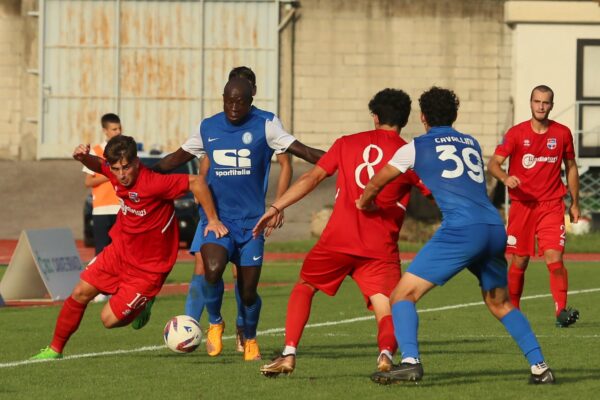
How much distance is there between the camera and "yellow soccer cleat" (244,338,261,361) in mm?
11711

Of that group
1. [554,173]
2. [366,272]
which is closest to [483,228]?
[366,272]

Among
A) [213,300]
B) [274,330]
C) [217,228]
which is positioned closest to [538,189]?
[274,330]

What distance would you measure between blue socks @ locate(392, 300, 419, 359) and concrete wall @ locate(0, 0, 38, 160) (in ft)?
91.2

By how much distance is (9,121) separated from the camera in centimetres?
3662

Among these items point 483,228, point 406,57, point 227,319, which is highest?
point 406,57

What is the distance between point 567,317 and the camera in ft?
47.4

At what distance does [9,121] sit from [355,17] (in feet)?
27.6

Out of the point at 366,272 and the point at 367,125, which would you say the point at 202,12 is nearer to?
the point at 367,125

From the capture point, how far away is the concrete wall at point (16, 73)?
3662 centimetres

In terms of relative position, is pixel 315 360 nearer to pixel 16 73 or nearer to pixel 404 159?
pixel 404 159

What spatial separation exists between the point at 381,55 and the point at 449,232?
26.8 m

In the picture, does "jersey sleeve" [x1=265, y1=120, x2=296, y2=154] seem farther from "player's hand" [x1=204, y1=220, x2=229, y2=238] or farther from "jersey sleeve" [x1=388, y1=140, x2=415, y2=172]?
"jersey sleeve" [x1=388, y1=140, x2=415, y2=172]

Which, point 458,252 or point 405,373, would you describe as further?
point 458,252

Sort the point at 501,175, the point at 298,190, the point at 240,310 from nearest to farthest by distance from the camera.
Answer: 1. the point at 298,190
2. the point at 240,310
3. the point at 501,175
